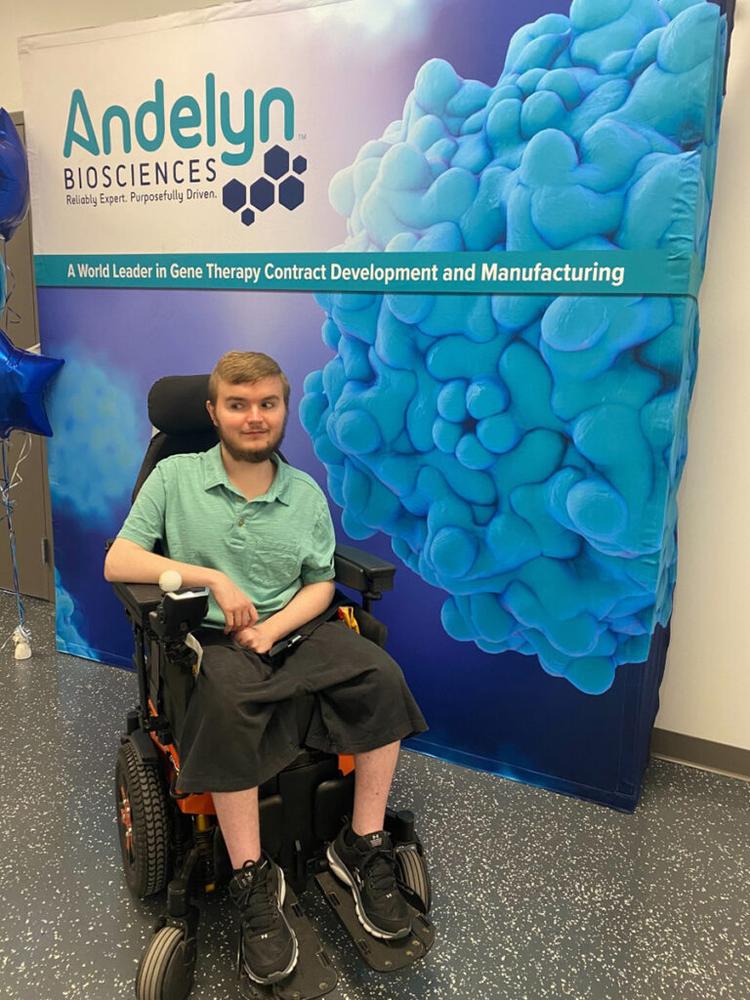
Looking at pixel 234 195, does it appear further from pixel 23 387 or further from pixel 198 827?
pixel 198 827

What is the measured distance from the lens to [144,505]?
1747mm

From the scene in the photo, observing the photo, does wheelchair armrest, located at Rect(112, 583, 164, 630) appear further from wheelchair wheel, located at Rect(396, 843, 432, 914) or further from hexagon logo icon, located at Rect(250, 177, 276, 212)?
hexagon logo icon, located at Rect(250, 177, 276, 212)

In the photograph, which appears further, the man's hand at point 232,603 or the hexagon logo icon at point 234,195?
the hexagon logo icon at point 234,195

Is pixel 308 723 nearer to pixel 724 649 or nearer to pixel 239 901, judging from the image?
pixel 239 901

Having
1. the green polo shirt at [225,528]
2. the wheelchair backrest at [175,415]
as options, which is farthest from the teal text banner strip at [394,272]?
the green polo shirt at [225,528]

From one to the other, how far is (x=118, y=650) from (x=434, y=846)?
143 cm

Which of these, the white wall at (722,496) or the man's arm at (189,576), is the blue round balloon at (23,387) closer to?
the man's arm at (189,576)

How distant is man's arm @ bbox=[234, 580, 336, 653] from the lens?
1.69m

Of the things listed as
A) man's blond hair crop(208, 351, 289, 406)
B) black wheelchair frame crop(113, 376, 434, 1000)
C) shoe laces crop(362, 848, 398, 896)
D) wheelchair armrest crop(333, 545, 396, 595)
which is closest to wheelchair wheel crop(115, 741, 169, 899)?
black wheelchair frame crop(113, 376, 434, 1000)

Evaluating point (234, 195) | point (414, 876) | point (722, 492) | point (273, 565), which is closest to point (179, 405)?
point (273, 565)

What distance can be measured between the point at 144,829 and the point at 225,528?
2.15 feet

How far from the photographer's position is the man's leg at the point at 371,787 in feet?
5.31

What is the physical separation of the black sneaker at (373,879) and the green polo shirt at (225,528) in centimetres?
52

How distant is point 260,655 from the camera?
5.54 feet
